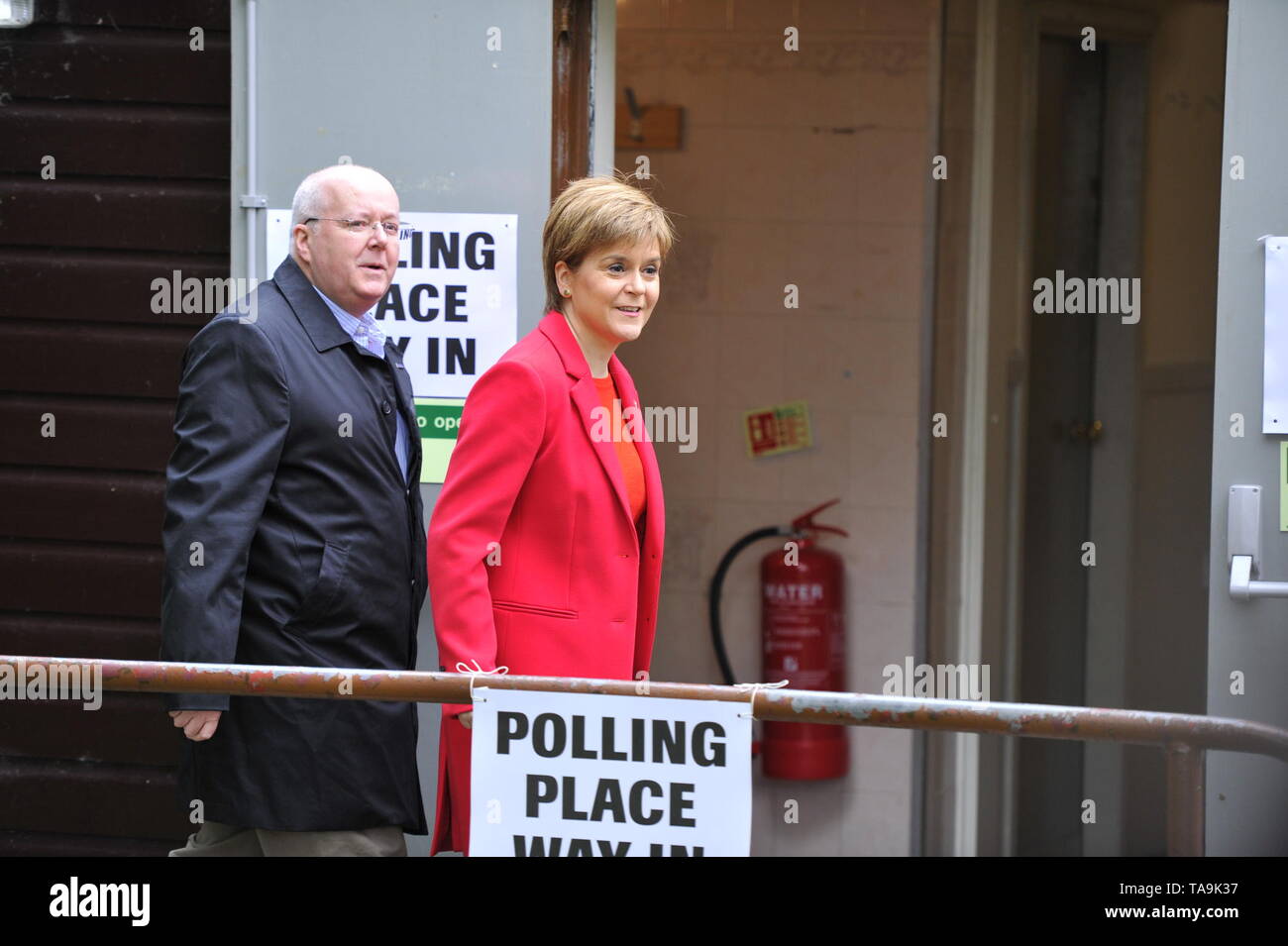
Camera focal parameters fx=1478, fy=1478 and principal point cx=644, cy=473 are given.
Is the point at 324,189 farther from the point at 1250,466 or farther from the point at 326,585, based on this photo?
the point at 1250,466

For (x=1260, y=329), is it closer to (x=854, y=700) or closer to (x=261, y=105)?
(x=854, y=700)

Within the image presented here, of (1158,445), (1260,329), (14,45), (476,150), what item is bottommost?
(1158,445)

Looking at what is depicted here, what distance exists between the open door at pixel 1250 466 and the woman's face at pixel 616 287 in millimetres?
1420

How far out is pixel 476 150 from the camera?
3623mm

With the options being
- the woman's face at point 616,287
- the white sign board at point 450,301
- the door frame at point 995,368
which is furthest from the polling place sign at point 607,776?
the door frame at point 995,368

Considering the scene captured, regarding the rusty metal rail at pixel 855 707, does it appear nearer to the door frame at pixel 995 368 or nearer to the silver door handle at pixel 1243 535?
the silver door handle at pixel 1243 535

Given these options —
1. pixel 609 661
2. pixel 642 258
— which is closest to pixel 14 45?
pixel 642 258

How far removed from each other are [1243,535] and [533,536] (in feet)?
5.40

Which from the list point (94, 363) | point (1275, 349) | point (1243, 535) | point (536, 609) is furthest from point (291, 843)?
point (1275, 349)

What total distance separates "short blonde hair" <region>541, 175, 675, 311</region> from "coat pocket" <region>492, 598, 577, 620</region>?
2.14 ft

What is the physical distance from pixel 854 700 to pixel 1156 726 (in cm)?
46

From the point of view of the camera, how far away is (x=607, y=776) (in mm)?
2396

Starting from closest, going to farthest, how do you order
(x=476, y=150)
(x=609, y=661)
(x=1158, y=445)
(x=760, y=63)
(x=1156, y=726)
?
(x=1156, y=726)
(x=609, y=661)
(x=476, y=150)
(x=1158, y=445)
(x=760, y=63)

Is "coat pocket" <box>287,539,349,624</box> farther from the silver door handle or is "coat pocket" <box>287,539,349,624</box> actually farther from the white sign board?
the silver door handle
